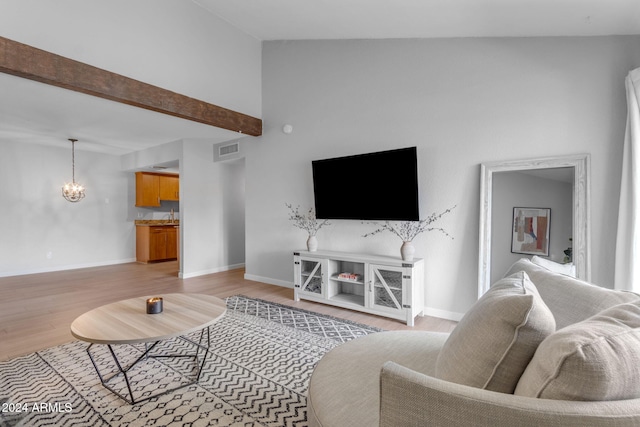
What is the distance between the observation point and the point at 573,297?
4.02ft

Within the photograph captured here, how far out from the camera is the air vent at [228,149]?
5.18m

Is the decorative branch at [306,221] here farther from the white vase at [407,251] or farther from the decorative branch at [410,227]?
the white vase at [407,251]

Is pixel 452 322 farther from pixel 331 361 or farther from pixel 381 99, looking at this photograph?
pixel 381 99

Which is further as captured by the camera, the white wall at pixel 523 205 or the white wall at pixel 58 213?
the white wall at pixel 58 213

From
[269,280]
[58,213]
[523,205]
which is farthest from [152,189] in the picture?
[523,205]

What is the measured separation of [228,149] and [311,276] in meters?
2.81

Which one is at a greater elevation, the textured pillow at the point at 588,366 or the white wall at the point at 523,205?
the white wall at the point at 523,205

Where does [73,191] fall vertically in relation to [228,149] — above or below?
below

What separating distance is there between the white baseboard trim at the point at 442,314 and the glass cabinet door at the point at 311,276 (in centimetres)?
122

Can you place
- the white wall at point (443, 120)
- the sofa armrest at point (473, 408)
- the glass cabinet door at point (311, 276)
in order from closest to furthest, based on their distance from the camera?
the sofa armrest at point (473, 408) < the white wall at point (443, 120) < the glass cabinet door at point (311, 276)

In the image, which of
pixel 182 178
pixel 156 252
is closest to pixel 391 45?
pixel 182 178

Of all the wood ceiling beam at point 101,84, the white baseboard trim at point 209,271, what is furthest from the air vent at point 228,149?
the white baseboard trim at point 209,271

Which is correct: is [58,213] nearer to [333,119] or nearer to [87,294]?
[87,294]

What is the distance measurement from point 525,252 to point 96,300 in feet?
15.7
